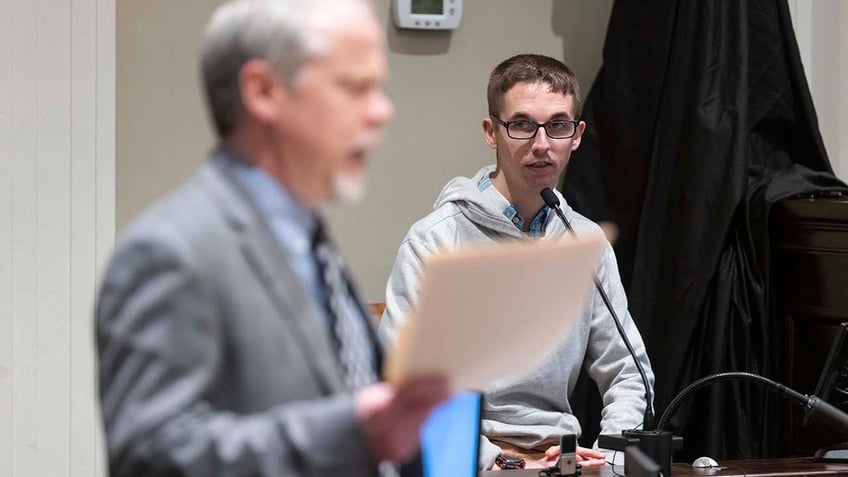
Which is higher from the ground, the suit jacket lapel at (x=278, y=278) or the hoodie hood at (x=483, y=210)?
the suit jacket lapel at (x=278, y=278)

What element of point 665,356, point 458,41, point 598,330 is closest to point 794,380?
point 665,356

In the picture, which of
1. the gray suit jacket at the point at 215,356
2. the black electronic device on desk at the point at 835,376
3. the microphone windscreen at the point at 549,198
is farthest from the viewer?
the microphone windscreen at the point at 549,198

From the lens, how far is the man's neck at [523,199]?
8.61ft

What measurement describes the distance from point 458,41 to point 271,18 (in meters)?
2.26

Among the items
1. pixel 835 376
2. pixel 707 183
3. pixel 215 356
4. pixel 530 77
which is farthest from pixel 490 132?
pixel 215 356

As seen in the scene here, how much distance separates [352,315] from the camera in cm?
106

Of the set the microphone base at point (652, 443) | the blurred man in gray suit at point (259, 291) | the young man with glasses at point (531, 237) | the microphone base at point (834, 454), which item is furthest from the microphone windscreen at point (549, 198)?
the blurred man in gray suit at point (259, 291)

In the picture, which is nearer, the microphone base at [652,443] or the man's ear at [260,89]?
the man's ear at [260,89]

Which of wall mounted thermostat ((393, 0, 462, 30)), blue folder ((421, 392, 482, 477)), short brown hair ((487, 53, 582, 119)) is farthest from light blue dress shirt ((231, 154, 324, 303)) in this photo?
wall mounted thermostat ((393, 0, 462, 30))

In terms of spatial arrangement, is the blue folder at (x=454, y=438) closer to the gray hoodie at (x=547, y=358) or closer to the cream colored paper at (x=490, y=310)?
the cream colored paper at (x=490, y=310)

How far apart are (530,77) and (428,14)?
1.95ft

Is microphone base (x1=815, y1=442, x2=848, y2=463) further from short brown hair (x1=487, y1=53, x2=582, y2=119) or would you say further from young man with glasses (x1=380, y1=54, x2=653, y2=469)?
short brown hair (x1=487, y1=53, x2=582, y2=119)

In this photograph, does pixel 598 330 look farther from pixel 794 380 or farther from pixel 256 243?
pixel 256 243

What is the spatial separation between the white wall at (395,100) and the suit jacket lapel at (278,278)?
2.00 m
